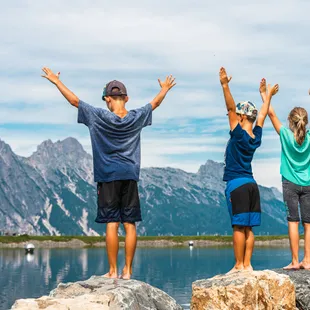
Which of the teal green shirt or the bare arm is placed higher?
the bare arm

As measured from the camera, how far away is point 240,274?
39.0 ft

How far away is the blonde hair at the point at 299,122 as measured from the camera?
47.0 feet

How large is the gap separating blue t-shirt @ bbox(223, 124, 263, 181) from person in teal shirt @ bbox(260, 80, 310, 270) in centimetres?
187

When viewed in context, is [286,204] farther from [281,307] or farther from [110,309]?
[110,309]

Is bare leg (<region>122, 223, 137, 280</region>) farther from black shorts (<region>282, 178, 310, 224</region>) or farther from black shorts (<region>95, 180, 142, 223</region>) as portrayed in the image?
black shorts (<region>282, 178, 310, 224</region>)

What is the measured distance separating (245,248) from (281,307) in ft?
4.65

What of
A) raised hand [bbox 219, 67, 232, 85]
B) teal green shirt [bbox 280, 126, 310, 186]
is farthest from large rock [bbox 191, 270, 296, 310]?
raised hand [bbox 219, 67, 232, 85]

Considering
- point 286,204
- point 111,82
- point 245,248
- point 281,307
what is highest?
point 111,82

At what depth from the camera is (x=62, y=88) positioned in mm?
12367

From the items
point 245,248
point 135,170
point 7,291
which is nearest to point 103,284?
point 135,170

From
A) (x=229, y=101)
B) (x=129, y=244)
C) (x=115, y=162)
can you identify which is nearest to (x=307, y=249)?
(x=229, y=101)

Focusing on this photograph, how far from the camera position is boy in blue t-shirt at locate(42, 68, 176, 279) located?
1211 cm

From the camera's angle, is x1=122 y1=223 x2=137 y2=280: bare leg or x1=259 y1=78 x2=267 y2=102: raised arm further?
x1=259 y1=78 x2=267 y2=102: raised arm

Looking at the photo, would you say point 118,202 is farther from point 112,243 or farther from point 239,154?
point 239,154
